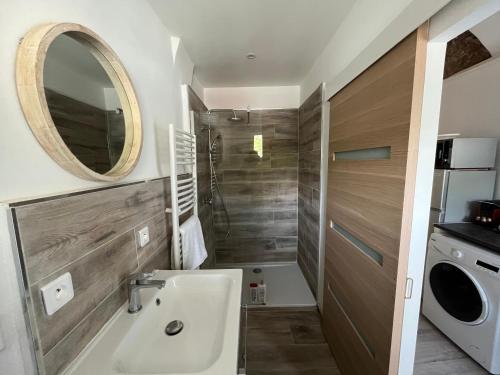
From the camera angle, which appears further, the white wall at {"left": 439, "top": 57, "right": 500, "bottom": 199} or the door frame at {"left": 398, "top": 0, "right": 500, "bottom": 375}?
the white wall at {"left": 439, "top": 57, "right": 500, "bottom": 199}

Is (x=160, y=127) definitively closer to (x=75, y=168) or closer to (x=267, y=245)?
(x=75, y=168)

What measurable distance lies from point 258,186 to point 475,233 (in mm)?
2150

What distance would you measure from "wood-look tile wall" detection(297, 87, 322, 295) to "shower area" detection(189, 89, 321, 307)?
0.08 ft

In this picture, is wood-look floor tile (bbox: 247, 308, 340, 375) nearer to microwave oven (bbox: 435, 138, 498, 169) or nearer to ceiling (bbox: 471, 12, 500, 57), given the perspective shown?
microwave oven (bbox: 435, 138, 498, 169)

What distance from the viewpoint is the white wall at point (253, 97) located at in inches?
111

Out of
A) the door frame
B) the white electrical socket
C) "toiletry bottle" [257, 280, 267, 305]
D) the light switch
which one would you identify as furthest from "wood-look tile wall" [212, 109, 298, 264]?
the light switch

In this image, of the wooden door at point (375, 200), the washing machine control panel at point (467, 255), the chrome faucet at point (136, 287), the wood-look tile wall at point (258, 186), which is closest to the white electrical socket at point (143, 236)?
A: the chrome faucet at point (136, 287)

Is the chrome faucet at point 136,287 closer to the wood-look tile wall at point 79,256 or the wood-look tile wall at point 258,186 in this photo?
the wood-look tile wall at point 79,256

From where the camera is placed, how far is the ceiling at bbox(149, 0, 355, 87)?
4.30 ft

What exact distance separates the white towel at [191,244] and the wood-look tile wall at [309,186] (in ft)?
3.97

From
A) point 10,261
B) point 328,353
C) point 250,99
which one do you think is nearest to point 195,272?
point 10,261

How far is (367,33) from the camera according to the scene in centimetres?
117

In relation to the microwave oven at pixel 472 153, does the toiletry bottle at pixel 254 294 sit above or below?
below

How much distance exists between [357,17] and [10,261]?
197cm
